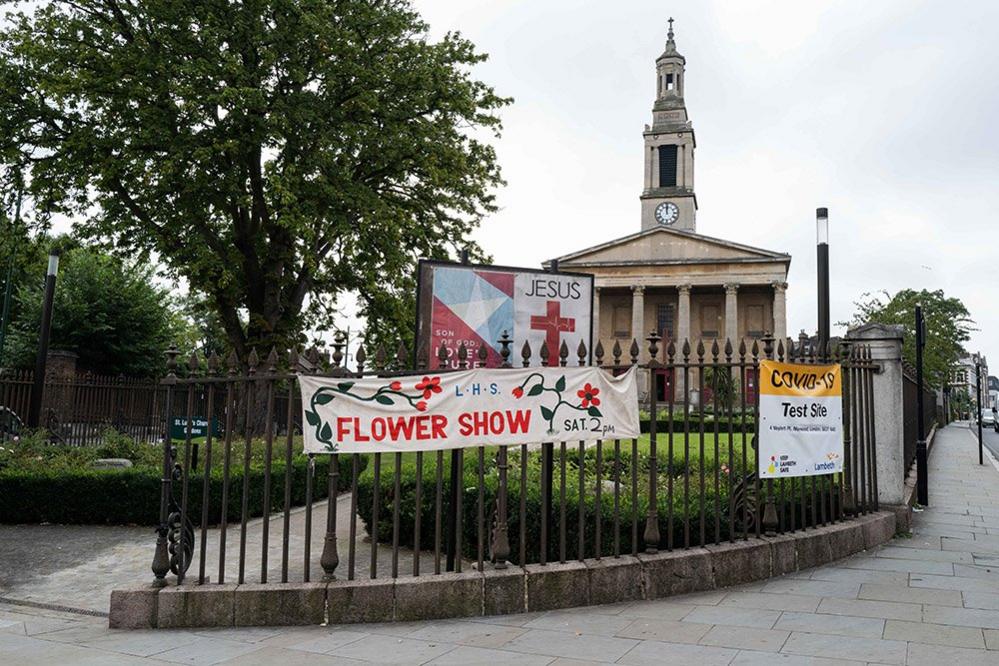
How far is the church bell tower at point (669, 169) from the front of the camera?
2554 inches

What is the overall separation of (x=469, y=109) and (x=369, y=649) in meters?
19.3

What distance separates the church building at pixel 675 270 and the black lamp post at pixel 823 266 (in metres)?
45.0

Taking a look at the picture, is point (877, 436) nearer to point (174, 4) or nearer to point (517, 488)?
point (517, 488)

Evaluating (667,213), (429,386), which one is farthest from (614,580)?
(667,213)

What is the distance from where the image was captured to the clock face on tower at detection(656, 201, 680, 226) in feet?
213

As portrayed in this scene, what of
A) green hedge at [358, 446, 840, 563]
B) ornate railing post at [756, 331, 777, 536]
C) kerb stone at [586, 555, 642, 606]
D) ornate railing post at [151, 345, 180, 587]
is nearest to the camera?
ornate railing post at [151, 345, 180, 587]

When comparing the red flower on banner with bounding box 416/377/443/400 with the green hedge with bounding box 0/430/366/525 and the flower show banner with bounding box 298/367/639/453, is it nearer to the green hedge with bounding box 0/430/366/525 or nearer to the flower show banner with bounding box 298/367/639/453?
the flower show banner with bounding box 298/367/639/453

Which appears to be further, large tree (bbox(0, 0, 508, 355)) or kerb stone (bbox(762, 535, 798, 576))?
large tree (bbox(0, 0, 508, 355))

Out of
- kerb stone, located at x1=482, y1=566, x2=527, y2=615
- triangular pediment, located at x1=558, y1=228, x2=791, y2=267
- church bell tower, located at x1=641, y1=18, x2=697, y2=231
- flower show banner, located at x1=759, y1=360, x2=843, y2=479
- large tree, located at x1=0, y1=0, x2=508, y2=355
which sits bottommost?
kerb stone, located at x1=482, y1=566, x2=527, y2=615

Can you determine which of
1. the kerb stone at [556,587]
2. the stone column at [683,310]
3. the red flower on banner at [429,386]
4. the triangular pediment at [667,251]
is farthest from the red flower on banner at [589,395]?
the triangular pediment at [667,251]

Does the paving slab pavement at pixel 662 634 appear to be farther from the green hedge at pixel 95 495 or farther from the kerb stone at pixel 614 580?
the green hedge at pixel 95 495

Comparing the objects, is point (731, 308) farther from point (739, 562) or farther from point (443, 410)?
point (443, 410)

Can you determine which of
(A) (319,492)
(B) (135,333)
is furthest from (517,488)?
(B) (135,333)

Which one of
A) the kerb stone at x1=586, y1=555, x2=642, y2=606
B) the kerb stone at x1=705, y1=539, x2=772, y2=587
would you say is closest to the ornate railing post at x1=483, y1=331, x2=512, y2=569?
the kerb stone at x1=586, y1=555, x2=642, y2=606
